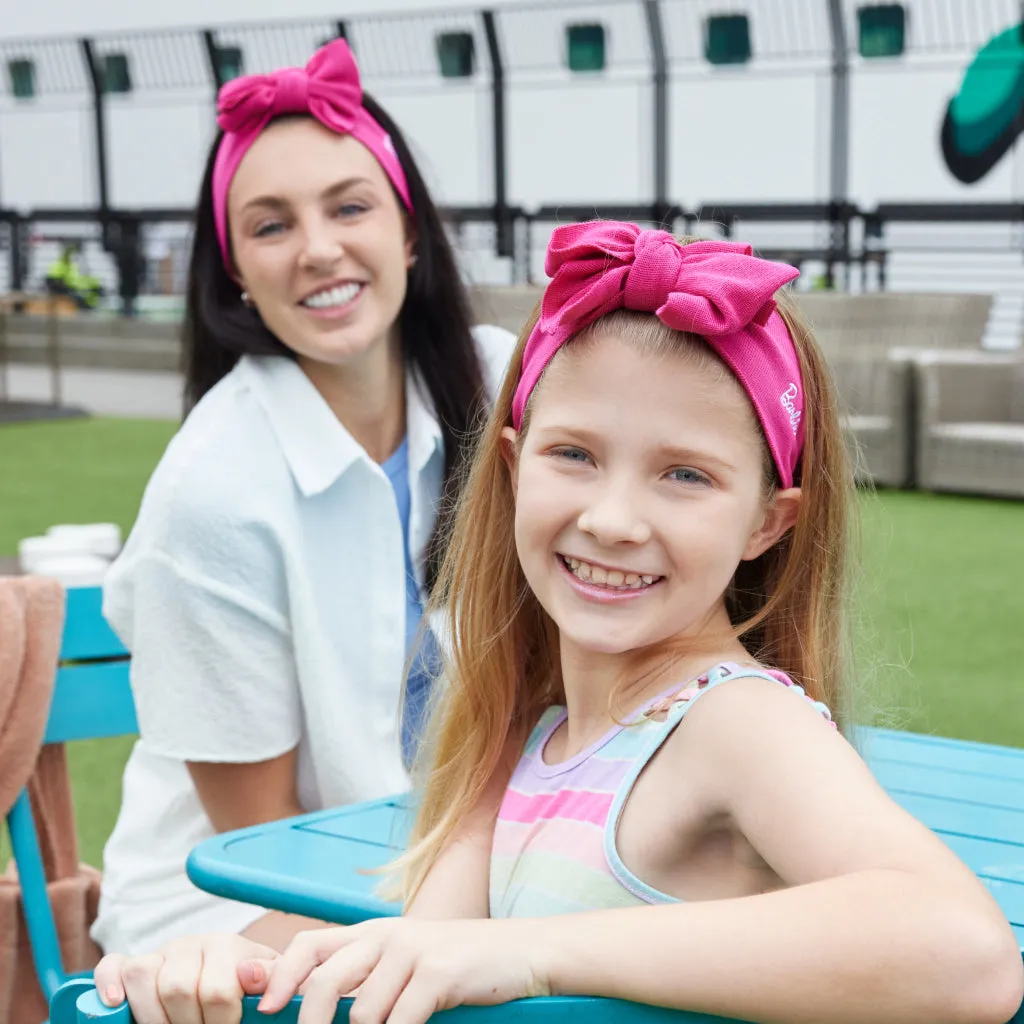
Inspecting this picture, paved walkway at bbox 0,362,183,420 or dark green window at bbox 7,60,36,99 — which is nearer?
paved walkway at bbox 0,362,183,420

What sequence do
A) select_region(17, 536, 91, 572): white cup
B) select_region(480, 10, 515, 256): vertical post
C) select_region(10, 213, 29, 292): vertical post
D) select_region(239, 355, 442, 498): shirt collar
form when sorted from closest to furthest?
1. select_region(239, 355, 442, 498): shirt collar
2. select_region(17, 536, 91, 572): white cup
3. select_region(480, 10, 515, 256): vertical post
4. select_region(10, 213, 29, 292): vertical post

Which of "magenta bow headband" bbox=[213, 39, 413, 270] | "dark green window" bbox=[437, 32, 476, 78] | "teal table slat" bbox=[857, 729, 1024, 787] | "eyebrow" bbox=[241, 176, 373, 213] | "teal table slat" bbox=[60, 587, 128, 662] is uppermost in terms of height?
"dark green window" bbox=[437, 32, 476, 78]

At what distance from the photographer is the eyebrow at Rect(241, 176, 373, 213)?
8.03ft

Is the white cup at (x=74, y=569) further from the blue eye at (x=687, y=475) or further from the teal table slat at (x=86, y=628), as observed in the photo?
the blue eye at (x=687, y=475)

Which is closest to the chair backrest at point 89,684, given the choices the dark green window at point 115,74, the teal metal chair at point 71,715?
the teal metal chair at point 71,715

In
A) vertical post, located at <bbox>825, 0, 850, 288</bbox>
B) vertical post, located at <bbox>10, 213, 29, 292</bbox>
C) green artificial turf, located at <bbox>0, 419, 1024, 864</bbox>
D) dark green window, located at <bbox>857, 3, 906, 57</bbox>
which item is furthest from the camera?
vertical post, located at <bbox>10, 213, 29, 292</bbox>

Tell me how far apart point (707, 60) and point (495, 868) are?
1227 centimetres

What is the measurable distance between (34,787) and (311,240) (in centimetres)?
86

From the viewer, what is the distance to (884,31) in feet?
41.6

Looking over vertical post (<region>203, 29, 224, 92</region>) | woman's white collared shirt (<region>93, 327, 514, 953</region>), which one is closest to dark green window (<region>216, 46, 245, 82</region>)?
vertical post (<region>203, 29, 224, 92</region>)

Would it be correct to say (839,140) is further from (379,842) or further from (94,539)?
(379,842)

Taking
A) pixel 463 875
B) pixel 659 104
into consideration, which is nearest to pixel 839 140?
pixel 659 104

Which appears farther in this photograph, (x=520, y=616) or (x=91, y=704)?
(x=91, y=704)

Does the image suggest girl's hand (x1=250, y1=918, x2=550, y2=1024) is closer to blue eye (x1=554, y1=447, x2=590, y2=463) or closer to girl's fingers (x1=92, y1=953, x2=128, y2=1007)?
girl's fingers (x1=92, y1=953, x2=128, y2=1007)
